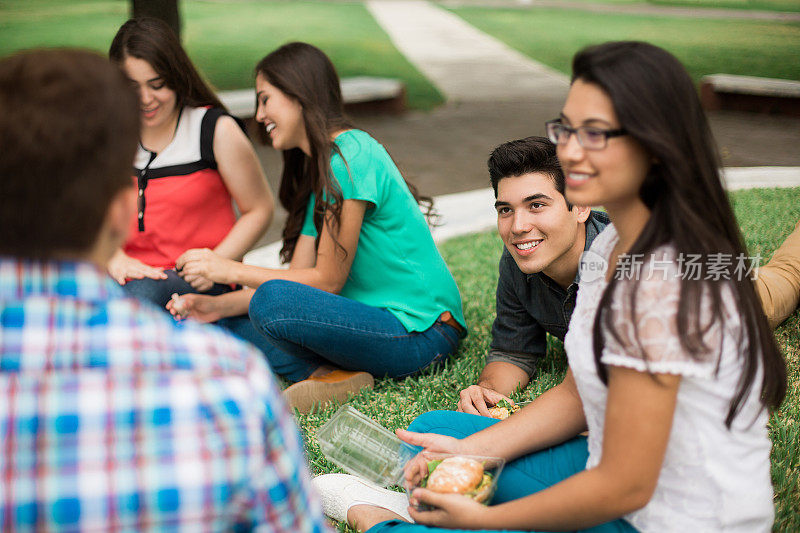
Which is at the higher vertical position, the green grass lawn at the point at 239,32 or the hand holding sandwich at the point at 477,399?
the hand holding sandwich at the point at 477,399

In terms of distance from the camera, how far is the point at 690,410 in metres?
1.55

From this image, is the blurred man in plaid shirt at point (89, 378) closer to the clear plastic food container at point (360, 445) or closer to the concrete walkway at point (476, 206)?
the clear plastic food container at point (360, 445)

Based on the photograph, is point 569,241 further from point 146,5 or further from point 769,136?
point 769,136

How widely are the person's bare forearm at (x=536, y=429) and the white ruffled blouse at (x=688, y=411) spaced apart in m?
0.27

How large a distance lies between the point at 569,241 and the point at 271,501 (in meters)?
1.86

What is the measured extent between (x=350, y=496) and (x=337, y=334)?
2.65ft

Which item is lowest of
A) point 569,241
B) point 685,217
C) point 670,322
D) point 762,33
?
point 762,33

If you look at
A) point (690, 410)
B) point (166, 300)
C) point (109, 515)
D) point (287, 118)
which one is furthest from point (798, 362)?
point (109, 515)

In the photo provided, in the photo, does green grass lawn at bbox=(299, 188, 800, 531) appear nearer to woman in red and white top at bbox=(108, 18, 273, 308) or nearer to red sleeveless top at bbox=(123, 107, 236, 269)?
woman in red and white top at bbox=(108, 18, 273, 308)

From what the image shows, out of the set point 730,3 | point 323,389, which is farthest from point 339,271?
point 730,3

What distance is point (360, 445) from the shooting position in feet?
8.18

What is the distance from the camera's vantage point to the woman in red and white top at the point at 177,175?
3.33m

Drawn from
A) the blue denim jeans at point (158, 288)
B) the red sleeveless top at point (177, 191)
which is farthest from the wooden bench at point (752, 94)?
the blue denim jeans at point (158, 288)

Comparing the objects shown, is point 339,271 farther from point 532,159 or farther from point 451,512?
point 451,512
